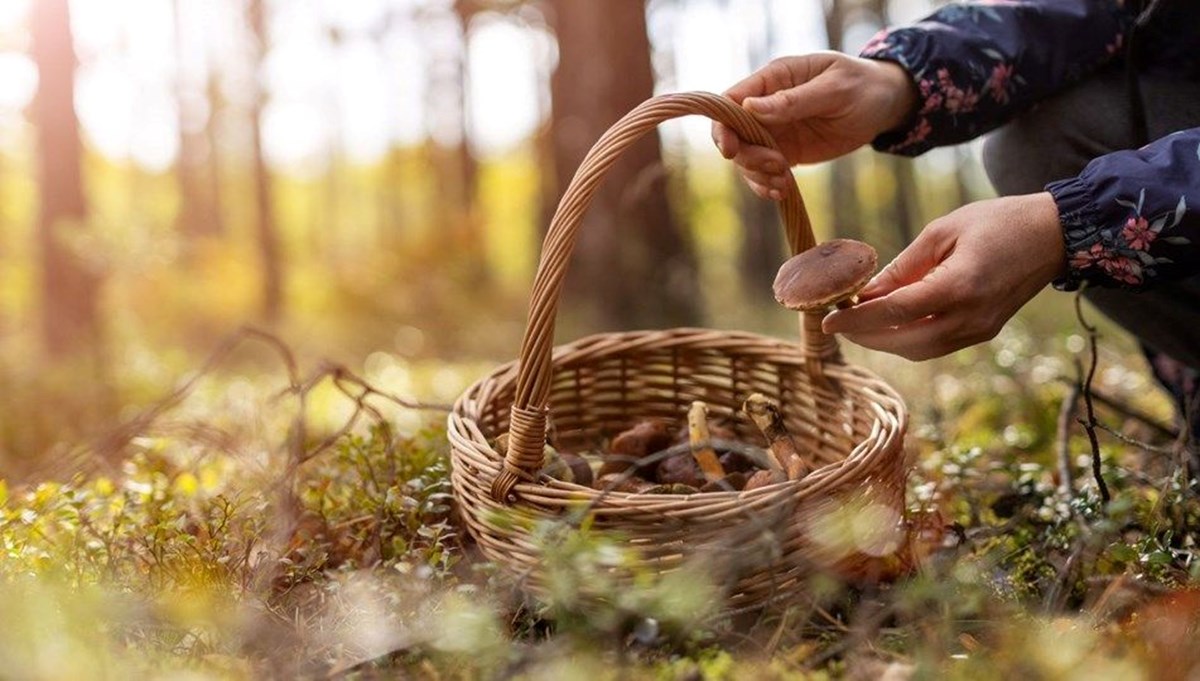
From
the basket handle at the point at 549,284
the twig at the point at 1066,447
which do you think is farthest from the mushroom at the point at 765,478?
the twig at the point at 1066,447

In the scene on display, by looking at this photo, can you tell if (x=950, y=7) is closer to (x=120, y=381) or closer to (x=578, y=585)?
(x=578, y=585)

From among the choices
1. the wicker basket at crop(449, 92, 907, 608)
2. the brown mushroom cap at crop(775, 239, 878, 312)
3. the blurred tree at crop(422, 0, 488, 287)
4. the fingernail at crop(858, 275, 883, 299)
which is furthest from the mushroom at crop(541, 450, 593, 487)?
the blurred tree at crop(422, 0, 488, 287)

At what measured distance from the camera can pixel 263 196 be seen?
1342 cm

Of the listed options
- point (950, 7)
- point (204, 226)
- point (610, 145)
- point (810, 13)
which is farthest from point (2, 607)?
point (204, 226)

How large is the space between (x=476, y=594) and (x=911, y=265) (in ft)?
3.10

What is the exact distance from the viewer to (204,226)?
17.0 meters

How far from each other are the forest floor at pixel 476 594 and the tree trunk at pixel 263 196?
10971mm

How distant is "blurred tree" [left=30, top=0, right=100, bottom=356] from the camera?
6504 mm

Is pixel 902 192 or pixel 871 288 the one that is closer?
pixel 871 288

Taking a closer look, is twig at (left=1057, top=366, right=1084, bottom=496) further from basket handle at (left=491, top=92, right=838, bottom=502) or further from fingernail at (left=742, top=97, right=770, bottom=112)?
basket handle at (left=491, top=92, right=838, bottom=502)

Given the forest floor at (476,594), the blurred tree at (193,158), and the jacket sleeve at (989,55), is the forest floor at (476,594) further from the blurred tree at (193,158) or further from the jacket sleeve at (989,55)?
the blurred tree at (193,158)

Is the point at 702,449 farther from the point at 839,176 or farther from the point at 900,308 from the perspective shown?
the point at 839,176

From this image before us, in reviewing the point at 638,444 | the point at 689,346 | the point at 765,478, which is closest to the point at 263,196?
the point at 689,346

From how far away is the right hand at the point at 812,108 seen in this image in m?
1.77
